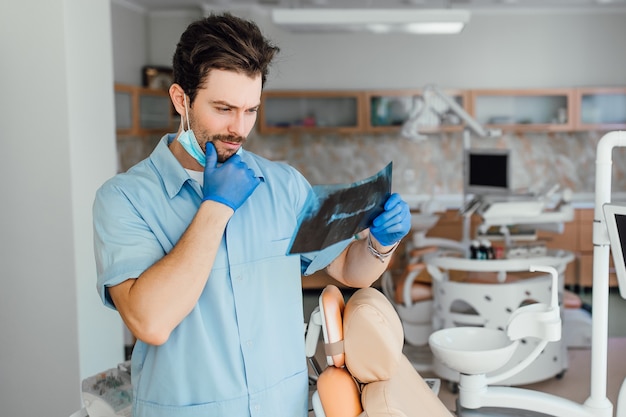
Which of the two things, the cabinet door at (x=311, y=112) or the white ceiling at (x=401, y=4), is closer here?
the white ceiling at (x=401, y=4)

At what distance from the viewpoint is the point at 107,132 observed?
2.90 metres

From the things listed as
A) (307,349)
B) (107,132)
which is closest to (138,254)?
(307,349)

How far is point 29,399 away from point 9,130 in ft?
3.41

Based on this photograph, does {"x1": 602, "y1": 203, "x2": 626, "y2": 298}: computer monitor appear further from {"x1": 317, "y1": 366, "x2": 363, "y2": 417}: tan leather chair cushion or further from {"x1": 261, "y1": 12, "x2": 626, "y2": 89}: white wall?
{"x1": 261, "y1": 12, "x2": 626, "y2": 89}: white wall

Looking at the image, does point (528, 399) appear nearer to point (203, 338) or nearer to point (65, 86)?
point (203, 338)

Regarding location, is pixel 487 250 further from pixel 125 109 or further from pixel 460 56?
pixel 460 56

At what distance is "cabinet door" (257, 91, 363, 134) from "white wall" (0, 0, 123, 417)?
12.7ft

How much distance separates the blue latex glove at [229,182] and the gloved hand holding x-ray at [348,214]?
12 cm

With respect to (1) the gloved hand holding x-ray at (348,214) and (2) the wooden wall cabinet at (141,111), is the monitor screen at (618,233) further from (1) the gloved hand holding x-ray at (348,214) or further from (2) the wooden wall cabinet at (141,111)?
(2) the wooden wall cabinet at (141,111)

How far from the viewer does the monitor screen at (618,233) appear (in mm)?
2074

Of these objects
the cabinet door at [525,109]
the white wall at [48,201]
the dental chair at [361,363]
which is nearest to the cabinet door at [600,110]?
the cabinet door at [525,109]

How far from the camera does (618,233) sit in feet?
6.88

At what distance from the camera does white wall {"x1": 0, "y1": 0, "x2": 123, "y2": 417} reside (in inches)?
103

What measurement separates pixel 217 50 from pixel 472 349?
1.43 m
